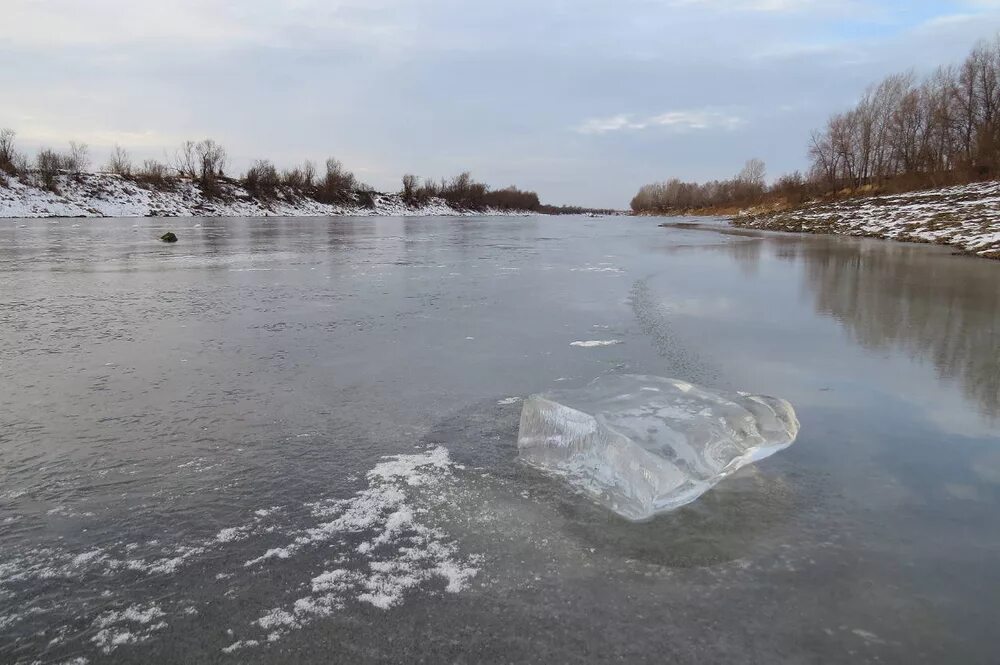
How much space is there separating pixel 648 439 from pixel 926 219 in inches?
1005

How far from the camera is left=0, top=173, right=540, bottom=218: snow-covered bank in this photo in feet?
148

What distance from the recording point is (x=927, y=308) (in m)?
7.12

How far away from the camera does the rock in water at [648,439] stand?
2680mm

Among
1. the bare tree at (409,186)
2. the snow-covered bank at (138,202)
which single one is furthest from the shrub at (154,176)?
the bare tree at (409,186)

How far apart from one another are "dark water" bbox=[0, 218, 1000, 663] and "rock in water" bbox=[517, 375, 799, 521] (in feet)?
0.45

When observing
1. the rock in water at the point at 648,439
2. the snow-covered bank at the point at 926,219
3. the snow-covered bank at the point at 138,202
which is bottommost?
the rock in water at the point at 648,439

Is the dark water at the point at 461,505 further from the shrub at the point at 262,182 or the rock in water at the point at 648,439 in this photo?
the shrub at the point at 262,182

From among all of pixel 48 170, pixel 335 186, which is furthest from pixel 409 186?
pixel 48 170

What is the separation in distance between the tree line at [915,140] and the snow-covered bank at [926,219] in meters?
6.38

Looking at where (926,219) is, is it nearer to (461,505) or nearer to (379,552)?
(461,505)

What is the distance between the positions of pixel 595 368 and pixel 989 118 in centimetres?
4938

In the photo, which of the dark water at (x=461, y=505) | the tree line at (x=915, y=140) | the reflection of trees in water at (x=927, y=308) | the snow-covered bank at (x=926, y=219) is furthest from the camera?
the tree line at (x=915, y=140)

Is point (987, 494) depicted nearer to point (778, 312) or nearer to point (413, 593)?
point (413, 593)

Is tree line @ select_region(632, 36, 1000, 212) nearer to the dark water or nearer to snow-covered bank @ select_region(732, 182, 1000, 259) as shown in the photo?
snow-covered bank @ select_region(732, 182, 1000, 259)
